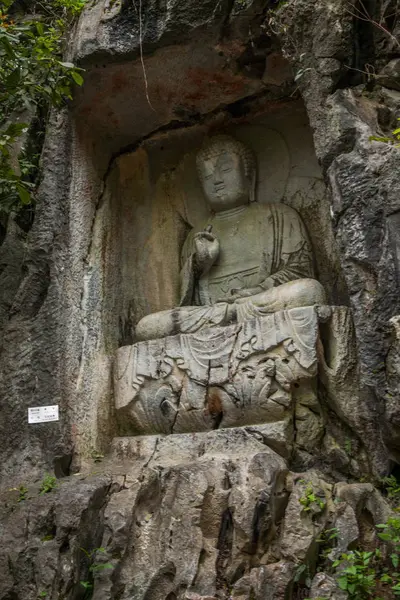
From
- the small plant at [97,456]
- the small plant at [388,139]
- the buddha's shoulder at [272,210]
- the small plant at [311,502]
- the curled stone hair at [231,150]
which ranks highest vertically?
the curled stone hair at [231,150]

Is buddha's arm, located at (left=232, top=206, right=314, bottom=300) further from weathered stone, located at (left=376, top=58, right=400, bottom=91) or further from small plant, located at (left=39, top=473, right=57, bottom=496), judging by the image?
small plant, located at (left=39, top=473, right=57, bottom=496)

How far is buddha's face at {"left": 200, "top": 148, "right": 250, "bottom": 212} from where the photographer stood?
6.46 m

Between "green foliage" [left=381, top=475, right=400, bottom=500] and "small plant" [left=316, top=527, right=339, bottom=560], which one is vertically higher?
"green foliage" [left=381, top=475, right=400, bottom=500]

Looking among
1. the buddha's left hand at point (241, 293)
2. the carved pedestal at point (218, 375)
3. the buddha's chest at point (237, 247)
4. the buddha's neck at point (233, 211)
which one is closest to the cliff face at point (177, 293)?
the carved pedestal at point (218, 375)

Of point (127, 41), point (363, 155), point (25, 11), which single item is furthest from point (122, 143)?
point (363, 155)

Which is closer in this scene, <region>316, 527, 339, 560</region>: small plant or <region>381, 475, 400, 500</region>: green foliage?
<region>316, 527, 339, 560</region>: small plant

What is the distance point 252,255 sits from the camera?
630cm

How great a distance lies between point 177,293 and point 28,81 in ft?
6.87

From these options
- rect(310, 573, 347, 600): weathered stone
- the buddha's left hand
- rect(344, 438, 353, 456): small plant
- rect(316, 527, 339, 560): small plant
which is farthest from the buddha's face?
rect(310, 573, 347, 600): weathered stone

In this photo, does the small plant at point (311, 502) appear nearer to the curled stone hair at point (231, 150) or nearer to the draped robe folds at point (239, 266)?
the draped robe folds at point (239, 266)

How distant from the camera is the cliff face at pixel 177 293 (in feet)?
14.6

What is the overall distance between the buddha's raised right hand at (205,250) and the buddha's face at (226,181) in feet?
1.22

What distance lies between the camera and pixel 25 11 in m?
6.84

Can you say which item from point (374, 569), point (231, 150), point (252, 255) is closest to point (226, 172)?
point (231, 150)
